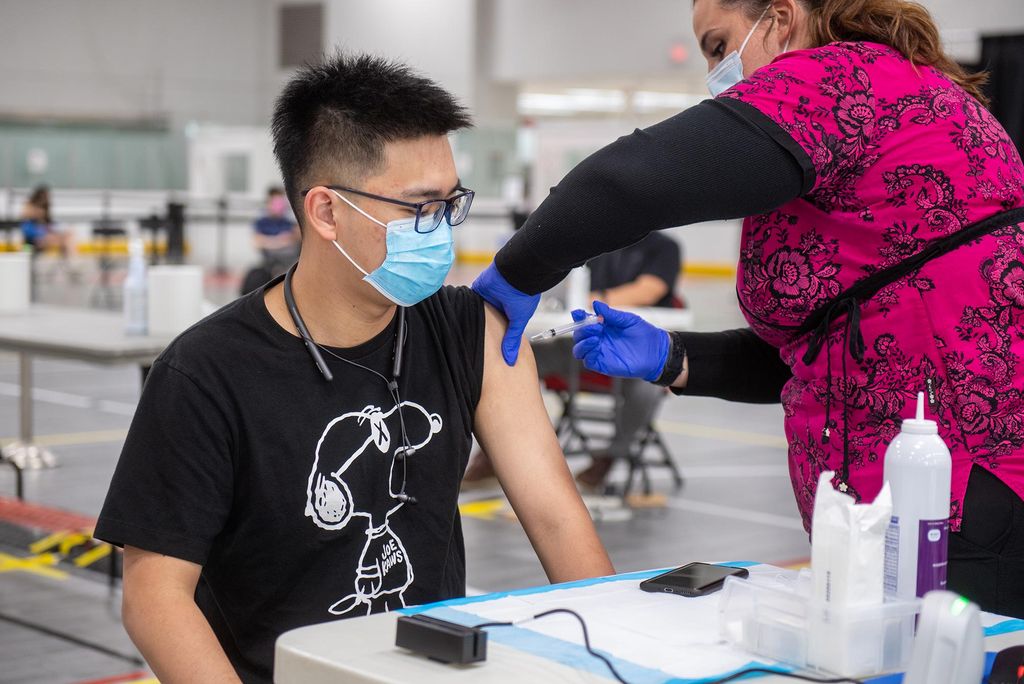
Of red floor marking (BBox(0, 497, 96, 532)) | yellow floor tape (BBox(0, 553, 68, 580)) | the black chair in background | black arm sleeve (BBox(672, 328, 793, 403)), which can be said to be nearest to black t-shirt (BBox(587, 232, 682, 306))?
red floor marking (BBox(0, 497, 96, 532))

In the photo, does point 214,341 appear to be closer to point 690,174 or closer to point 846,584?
point 690,174

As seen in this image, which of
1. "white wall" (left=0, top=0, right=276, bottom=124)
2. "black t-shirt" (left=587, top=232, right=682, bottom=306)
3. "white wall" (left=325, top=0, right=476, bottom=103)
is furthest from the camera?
"white wall" (left=0, top=0, right=276, bottom=124)

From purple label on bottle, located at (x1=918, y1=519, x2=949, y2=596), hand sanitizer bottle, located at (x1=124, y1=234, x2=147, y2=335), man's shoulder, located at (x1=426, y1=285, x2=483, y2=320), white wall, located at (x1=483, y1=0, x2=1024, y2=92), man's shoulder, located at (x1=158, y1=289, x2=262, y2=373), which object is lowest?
purple label on bottle, located at (x1=918, y1=519, x2=949, y2=596)

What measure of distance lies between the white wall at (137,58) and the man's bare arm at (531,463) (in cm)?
2050

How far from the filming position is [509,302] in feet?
5.81

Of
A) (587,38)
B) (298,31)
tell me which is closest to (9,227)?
(587,38)

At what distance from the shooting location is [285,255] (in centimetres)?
950

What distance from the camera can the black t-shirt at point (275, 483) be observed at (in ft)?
5.03

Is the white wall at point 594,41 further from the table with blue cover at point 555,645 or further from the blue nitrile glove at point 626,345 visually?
the table with blue cover at point 555,645

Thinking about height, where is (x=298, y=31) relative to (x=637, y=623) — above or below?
above

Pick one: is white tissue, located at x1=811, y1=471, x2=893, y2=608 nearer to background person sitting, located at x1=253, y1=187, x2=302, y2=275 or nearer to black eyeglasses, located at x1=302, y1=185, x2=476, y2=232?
black eyeglasses, located at x1=302, y1=185, x2=476, y2=232

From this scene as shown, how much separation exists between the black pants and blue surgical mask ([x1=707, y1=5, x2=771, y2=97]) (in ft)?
1.87

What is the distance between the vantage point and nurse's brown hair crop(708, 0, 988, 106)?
152cm

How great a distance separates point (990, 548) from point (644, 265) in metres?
4.15
